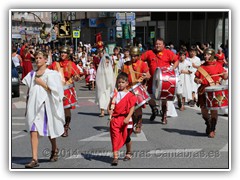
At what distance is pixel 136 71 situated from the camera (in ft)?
35.7

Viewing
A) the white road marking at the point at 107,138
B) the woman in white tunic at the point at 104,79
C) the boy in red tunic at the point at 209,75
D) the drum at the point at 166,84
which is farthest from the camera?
the woman in white tunic at the point at 104,79

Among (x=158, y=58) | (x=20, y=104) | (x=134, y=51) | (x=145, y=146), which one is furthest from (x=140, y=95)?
(x=20, y=104)

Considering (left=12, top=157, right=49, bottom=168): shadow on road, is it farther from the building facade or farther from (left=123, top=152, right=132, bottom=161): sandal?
the building facade

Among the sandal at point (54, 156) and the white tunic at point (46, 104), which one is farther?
the sandal at point (54, 156)

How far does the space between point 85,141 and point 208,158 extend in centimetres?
260

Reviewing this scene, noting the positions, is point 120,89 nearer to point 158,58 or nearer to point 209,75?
point 209,75

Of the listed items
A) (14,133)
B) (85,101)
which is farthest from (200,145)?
(85,101)

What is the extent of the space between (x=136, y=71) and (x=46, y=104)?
346cm

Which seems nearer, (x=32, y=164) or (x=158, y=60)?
(x=32, y=164)

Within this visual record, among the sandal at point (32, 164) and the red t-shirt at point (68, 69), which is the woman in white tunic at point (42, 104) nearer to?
the sandal at point (32, 164)

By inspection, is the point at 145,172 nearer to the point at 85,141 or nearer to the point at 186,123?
the point at 85,141

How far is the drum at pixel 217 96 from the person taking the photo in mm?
9664

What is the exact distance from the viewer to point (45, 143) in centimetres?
984

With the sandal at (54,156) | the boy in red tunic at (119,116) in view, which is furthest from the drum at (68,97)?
the boy in red tunic at (119,116)
